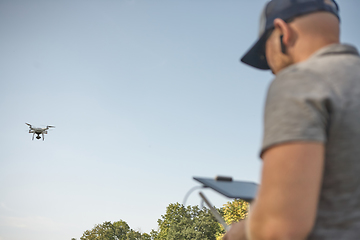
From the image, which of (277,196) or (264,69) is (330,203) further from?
(264,69)

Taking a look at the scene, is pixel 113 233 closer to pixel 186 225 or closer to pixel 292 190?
pixel 186 225

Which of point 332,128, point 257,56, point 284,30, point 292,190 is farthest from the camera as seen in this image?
point 257,56

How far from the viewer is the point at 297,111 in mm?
1028

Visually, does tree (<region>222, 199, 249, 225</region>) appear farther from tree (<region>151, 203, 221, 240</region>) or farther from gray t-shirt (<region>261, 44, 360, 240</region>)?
gray t-shirt (<region>261, 44, 360, 240</region>)

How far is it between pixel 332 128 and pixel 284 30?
580 mm

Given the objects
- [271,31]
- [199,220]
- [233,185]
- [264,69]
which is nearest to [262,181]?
[233,185]

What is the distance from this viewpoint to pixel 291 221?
3.24ft

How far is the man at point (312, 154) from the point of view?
3.25 ft

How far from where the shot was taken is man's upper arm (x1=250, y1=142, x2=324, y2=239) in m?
0.98

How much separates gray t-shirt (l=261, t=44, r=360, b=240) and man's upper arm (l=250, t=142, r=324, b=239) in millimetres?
72

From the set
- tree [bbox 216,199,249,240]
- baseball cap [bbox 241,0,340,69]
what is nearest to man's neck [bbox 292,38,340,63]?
baseball cap [bbox 241,0,340,69]

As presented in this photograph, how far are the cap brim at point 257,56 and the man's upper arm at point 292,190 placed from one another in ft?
2.71

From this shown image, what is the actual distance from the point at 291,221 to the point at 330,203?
230 millimetres

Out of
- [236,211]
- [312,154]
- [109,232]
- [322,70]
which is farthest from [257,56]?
[109,232]
